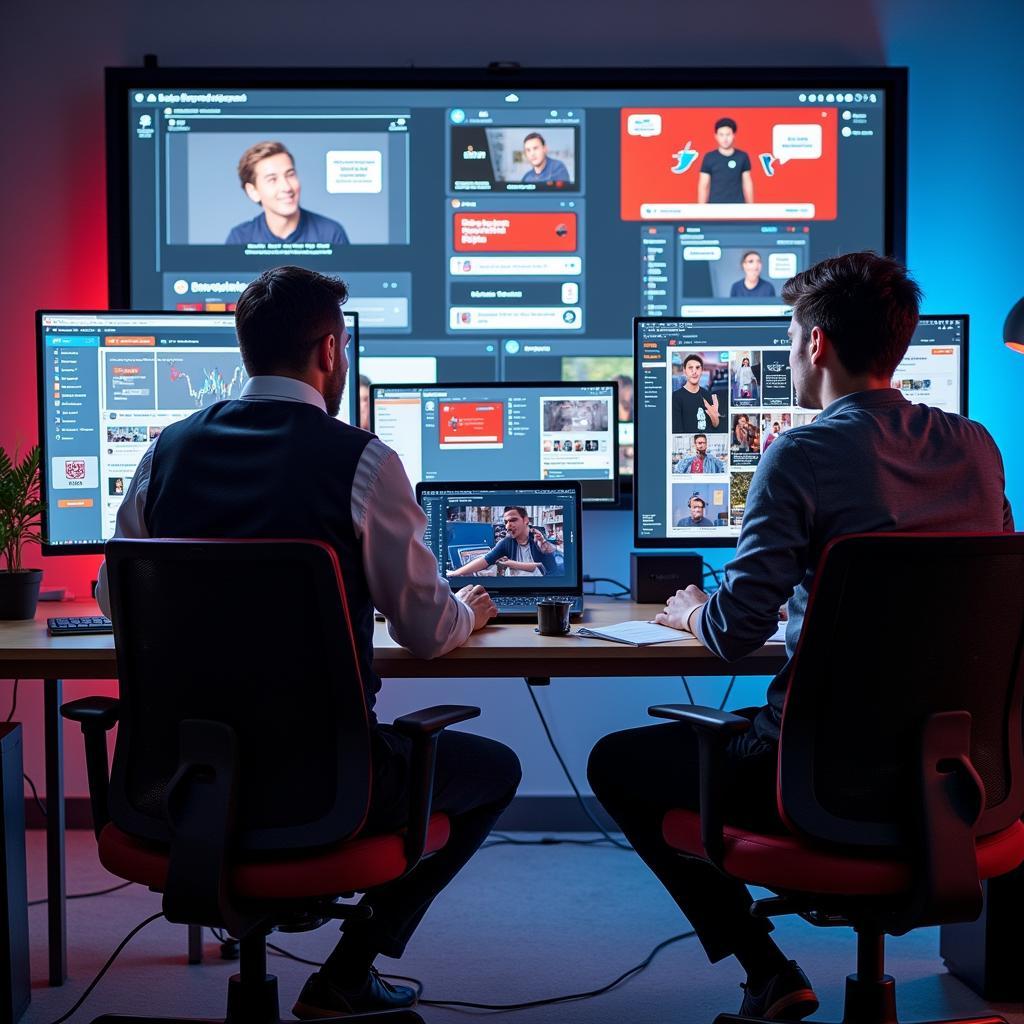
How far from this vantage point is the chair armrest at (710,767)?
5.04 ft

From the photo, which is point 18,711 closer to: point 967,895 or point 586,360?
point 586,360

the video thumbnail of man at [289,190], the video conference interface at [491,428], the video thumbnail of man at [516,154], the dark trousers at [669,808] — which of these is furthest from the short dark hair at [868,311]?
the video thumbnail of man at [289,190]

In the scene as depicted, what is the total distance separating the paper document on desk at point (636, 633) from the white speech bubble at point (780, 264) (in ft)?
4.57

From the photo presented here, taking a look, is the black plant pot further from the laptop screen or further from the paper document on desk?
the paper document on desk

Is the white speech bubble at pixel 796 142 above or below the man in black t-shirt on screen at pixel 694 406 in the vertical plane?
above

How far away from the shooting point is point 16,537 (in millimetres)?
2312

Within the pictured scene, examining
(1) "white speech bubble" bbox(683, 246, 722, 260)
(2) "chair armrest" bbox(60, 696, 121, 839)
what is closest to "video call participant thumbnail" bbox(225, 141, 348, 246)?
(1) "white speech bubble" bbox(683, 246, 722, 260)

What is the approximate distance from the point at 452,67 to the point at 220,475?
2012 millimetres

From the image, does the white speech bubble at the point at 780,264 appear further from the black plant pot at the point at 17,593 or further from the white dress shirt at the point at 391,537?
the black plant pot at the point at 17,593

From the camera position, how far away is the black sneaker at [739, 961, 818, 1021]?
1.85 m

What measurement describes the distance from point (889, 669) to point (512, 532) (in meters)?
1.05

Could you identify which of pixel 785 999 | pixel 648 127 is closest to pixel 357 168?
pixel 648 127

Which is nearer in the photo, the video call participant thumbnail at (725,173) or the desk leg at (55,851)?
the desk leg at (55,851)

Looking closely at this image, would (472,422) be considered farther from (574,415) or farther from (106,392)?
(106,392)
